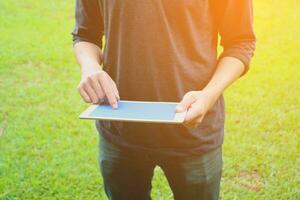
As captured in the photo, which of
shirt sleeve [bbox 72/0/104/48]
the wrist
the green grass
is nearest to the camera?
the wrist

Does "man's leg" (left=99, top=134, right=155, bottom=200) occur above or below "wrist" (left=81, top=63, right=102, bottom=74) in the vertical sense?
below

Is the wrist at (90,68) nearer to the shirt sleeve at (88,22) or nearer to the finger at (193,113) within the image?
the shirt sleeve at (88,22)

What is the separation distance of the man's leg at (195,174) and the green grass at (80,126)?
1619 millimetres

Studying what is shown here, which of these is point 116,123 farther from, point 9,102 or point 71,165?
point 9,102

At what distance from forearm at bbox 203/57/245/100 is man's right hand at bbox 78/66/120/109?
275 mm

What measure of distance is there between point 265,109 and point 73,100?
1.84 meters

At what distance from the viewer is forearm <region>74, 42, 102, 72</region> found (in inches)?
61.9

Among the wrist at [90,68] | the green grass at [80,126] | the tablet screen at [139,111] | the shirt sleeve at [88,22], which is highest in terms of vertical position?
the shirt sleeve at [88,22]

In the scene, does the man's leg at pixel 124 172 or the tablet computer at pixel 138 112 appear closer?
the tablet computer at pixel 138 112

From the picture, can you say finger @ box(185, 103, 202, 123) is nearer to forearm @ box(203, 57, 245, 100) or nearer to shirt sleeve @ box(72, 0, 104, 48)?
forearm @ box(203, 57, 245, 100)

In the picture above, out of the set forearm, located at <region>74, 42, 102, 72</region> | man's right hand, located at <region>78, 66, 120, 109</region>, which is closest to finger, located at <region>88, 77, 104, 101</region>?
man's right hand, located at <region>78, 66, 120, 109</region>

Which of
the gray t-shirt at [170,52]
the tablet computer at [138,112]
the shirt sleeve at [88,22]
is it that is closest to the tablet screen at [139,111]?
the tablet computer at [138,112]

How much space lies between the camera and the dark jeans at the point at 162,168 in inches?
61.7

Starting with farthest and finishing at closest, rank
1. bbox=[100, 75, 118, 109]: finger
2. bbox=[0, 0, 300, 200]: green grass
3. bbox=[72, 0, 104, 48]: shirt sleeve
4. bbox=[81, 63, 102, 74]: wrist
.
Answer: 1. bbox=[0, 0, 300, 200]: green grass
2. bbox=[72, 0, 104, 48]: shirt sleeve
3. bbox=[81, 63, 102, 74]: wrist
4. bbox=[100, 75, 118, 109]: finger
